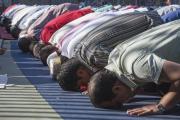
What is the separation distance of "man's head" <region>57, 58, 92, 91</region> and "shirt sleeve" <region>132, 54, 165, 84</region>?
0.87 metres

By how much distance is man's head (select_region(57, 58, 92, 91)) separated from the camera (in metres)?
4.91

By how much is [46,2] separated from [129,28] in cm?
1814

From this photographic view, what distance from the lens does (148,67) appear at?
4047 millimetres

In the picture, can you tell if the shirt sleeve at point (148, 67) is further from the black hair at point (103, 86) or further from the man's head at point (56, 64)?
the man's head at point (56, 64)

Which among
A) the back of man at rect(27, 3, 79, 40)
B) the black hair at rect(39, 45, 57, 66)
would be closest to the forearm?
the black hair at rect(39, 45, 57, 66)

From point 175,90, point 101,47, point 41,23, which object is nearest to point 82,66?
point 101,47

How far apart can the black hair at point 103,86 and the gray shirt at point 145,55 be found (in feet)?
0.21

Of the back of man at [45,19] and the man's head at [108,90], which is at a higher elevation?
the man's head at [108,90]

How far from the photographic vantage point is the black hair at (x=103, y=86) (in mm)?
4230

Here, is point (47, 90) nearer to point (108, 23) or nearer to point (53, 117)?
point (108, 23)

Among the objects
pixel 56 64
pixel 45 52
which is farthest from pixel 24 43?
pixel 56 64

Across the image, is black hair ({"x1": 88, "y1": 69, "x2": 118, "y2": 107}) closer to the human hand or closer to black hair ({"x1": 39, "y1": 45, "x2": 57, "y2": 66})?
the human hand

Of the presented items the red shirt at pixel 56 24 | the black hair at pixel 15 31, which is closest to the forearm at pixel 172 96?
the red shirt at pixel 56 24

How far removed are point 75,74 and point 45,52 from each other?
8.33ft
